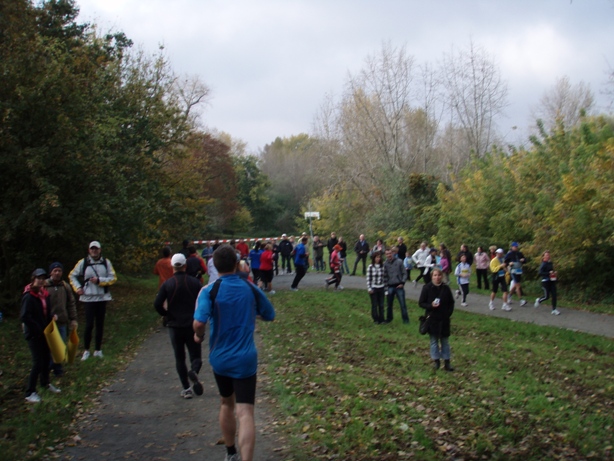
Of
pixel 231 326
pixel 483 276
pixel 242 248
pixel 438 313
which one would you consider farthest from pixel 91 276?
pixel 483 276

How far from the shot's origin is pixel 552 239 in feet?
66.1

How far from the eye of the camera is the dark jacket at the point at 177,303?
27.8ft

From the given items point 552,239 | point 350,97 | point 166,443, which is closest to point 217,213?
point 350,97

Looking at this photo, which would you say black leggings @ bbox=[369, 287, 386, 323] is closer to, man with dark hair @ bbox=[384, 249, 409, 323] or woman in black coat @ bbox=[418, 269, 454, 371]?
man with dark hair @ bbox=[384, 249, 409, 323]

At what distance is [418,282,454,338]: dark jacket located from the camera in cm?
1043

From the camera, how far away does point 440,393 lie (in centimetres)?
883

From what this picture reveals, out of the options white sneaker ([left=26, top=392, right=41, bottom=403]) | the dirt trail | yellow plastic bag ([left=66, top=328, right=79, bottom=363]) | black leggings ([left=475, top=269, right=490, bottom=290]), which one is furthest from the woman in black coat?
black leggings ([left=475, top=269, right=490, bottom=290])

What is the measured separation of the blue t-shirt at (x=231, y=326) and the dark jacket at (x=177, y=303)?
294 cm

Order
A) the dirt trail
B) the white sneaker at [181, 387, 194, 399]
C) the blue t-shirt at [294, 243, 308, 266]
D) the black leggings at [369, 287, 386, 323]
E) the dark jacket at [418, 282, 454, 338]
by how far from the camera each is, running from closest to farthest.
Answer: the dirt trail, the white sneaker at [181, 387, 194, 399], the dark jacket at [418, 282, 454, 338], the black leggings at [369, 287, 386, 323], the blue t-shirt at [294, 243, 308, 266]

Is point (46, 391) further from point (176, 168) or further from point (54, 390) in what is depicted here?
point (176, 168)

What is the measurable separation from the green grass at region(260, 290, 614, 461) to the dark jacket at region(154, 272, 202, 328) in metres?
1.60

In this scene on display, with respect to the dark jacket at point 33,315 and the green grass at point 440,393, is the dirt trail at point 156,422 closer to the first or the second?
the green grass at point 440,393

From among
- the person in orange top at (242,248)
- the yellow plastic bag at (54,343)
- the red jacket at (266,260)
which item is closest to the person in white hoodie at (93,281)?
the yellow plastic bag at (54,343)

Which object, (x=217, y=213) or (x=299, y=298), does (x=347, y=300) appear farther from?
(x=217, y=213)
